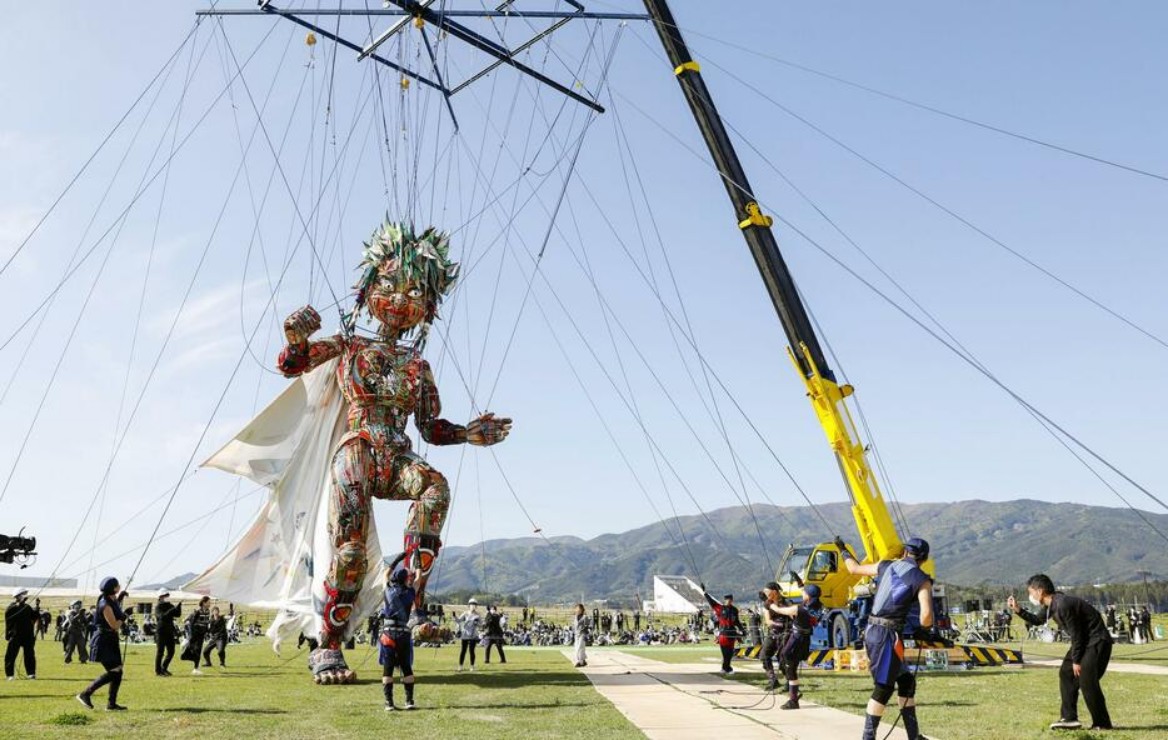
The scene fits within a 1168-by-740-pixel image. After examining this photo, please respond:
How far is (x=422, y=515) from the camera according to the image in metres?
14.2

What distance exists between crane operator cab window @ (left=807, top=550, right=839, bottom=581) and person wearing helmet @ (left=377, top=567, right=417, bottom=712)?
13113 millimetres

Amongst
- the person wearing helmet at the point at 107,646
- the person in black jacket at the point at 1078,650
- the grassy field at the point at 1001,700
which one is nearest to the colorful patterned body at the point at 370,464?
the person wearing helmet at the point at 107,646

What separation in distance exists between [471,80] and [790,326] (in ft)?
31.8

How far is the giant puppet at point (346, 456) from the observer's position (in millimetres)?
14398

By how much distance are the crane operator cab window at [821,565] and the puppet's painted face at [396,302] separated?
39.1ft

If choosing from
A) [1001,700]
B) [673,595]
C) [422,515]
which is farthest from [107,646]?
[673,595]

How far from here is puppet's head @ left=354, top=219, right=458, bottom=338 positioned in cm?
1562

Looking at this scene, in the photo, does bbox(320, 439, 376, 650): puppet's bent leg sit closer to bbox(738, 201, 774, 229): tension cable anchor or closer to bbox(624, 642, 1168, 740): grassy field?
bbox(624, 642, 1168, 740): grassy field

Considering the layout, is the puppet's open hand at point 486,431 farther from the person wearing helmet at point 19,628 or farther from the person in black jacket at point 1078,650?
the person in black jacket at point 1078,650

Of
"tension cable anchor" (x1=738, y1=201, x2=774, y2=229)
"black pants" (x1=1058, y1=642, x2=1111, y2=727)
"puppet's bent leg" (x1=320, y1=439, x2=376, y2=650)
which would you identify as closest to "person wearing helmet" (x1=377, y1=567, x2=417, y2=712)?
"puppet's bent leg" (x1=320, y1=439, x2=376, y2=650)

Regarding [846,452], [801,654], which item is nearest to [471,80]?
[846,452]

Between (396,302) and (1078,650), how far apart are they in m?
11.3

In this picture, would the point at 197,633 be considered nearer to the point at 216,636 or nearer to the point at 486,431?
the point at 216,636

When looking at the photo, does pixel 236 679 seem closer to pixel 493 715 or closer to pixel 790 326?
pixel 493 715
